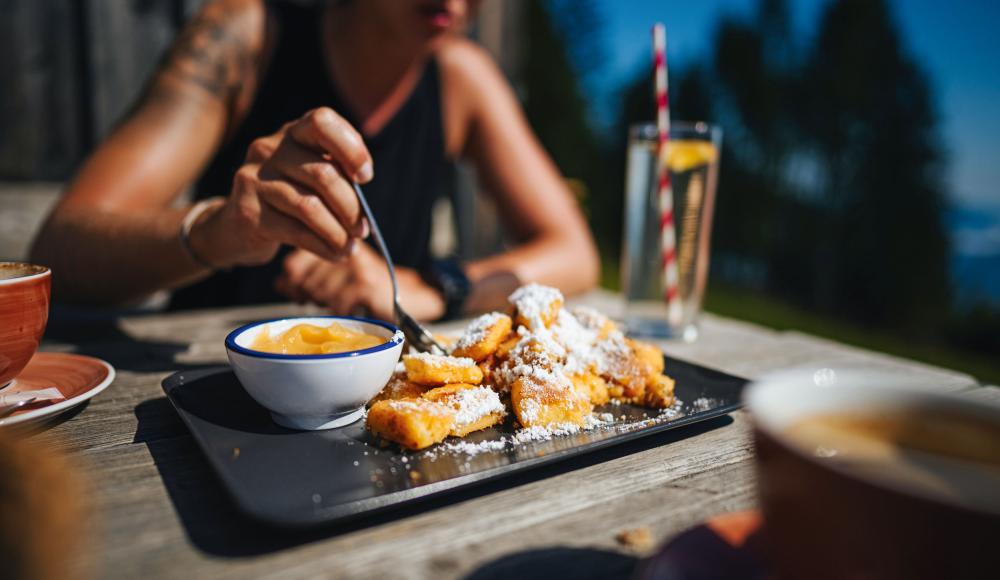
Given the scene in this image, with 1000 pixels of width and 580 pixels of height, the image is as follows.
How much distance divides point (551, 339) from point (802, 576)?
663mm

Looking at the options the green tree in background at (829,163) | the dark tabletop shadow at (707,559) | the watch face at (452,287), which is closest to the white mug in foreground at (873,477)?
the dark tabletop shadow at (707,559)

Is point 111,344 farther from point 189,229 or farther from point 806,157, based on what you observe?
point 806,157

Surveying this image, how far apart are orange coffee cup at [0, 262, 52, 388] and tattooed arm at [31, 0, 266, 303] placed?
0.65 metres

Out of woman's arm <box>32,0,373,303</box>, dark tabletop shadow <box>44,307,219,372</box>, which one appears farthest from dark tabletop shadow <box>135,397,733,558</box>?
woman's arm <box>32,0,373,303</box>

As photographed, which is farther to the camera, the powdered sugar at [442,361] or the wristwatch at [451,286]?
the wristwatch at [451,286]

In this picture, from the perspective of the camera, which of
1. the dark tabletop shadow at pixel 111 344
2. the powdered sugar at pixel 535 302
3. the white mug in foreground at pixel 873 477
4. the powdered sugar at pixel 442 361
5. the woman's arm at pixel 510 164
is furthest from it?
the woman's arm at pixel 510 164

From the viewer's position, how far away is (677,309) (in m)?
1.91

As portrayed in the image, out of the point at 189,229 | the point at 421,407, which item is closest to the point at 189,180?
the point at 189,229

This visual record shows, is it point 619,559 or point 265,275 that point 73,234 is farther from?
point 619,559

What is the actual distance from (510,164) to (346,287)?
1396 mm

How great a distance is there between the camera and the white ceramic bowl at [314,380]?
2.99 feet

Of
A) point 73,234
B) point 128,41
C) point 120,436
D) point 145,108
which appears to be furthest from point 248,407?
point 128,41

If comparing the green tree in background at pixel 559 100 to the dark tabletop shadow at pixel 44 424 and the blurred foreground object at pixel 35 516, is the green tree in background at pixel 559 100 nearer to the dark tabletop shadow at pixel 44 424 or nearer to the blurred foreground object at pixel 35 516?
the dark tabletop shadow at pixel 44 424

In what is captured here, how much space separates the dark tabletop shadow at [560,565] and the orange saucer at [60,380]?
693 mm
